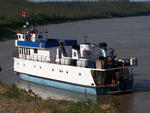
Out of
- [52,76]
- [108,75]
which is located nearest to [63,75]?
[52,76]

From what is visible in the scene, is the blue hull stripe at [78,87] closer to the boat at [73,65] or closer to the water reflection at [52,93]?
the boat at [73,65]

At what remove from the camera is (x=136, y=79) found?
90.8 feet

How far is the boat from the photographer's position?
23625 mm

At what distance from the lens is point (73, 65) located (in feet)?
82.3

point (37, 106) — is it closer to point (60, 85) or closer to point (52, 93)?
point (52, 93)

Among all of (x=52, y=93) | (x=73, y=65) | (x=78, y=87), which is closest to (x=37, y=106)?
(x=78, y=87)

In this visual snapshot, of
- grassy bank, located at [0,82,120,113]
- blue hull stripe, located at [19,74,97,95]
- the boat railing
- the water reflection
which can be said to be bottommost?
the water reflection

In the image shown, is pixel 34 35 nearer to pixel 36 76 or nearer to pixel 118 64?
pixel 36 76

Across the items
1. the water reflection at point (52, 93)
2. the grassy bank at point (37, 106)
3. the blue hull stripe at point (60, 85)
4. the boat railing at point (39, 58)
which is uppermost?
the boat railing at point (39, 58)

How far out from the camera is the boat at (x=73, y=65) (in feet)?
77.5

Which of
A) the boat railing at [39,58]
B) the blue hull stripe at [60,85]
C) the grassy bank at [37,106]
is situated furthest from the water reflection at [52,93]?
the grassy bank at [37,106]

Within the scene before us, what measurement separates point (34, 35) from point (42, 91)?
4.91 meters

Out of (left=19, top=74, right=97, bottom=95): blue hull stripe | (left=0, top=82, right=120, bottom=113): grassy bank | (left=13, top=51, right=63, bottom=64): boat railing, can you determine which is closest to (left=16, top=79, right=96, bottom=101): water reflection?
(left=19, top=74, right=97, bottom=95): blue hull stripe

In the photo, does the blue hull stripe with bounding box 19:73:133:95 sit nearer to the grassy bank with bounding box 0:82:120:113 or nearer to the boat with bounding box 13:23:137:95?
the boat with bounding box 13:23:137:95
